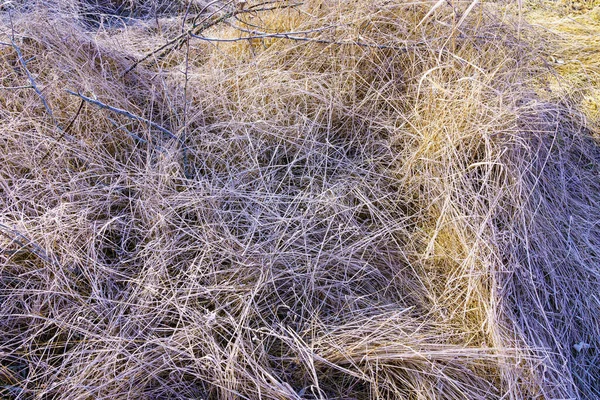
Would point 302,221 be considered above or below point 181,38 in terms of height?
below

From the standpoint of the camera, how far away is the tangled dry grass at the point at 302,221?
122cm

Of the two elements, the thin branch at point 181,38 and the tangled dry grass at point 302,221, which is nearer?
the tangled dry grass at point 302,221

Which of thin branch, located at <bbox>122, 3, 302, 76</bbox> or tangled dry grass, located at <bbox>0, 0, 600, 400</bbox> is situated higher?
thin branch, located at <bbox>122, 3, 302, 76</bbox>

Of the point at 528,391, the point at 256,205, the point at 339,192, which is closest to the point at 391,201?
the point at 339,192

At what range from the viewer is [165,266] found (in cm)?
141

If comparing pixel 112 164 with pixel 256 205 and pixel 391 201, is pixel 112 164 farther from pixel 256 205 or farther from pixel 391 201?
pixel 391 201

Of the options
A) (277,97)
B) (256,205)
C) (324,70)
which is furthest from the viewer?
(324,70)

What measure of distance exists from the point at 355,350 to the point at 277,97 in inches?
45.9

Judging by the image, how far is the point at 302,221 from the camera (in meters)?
1.54

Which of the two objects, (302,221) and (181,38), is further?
(181,38)

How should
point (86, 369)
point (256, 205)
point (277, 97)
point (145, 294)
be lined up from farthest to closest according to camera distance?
1. point (277, 97)
2. point (256, 205)
3. point (145, 294)
4. point (86, 369)

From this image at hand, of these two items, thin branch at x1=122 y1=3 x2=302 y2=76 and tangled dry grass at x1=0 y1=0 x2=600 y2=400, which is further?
thin branch at x1=122 y1=3 x2=302 y2=76

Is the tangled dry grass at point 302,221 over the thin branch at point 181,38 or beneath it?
beneath

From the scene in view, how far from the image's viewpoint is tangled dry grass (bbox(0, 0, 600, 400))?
1220 millimetres
